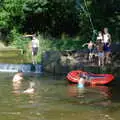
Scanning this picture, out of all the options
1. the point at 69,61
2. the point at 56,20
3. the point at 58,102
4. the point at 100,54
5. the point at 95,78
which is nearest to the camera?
the point at 58,102

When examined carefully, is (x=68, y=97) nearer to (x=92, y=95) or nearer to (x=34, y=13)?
(x=92, y=95)

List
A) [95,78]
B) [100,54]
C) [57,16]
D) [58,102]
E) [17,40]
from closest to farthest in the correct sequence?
1. [58,102]
2. [95,78]
3. [100,54]
4. [17,40]
5. [57,16]

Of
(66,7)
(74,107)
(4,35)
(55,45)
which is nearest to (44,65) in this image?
(55,45)

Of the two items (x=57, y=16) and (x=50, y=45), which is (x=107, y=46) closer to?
(x=50, y=45)

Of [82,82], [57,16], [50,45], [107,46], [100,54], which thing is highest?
[57,16]

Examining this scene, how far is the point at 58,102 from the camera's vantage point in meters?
16.2

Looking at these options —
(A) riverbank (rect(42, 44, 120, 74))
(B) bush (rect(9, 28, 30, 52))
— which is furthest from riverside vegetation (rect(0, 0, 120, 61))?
(A) riverbank (rect(42, 44, 120, 74))

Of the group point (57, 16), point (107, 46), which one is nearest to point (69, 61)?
point (107, 46)

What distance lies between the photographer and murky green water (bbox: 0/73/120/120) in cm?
1393

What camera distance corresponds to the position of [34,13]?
40.9m

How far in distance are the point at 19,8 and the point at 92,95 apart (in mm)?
25434

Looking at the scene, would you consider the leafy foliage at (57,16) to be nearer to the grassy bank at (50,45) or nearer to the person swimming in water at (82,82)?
the grassy bank at (50,45)

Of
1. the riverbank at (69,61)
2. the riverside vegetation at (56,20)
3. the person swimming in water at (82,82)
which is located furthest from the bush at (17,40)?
the person swimming in water at (82,82)

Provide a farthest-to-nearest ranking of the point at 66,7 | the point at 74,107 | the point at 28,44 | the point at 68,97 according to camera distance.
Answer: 1. the point at 66,7
2. the point at 28,44
3. the point at 68,97
4. the point at 74,107
